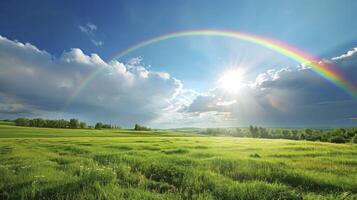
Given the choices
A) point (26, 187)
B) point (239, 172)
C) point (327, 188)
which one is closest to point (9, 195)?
point (26, 187)

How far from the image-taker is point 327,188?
7609 mm

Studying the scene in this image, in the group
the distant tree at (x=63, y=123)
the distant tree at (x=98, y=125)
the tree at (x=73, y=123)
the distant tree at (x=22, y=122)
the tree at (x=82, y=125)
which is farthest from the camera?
the distant tree at (x=98, y=125)

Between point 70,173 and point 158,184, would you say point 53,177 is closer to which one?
point 70,173

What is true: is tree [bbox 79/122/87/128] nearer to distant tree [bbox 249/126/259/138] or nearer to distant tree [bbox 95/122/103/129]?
distant tree [bbox 95/122/103/129]

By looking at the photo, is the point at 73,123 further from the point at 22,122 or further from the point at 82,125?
the point at 22,122

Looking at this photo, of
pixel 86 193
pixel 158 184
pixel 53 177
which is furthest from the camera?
pixel 53 177

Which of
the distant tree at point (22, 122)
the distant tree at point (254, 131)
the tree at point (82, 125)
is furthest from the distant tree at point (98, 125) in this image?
the distant tree at point (254, 131)

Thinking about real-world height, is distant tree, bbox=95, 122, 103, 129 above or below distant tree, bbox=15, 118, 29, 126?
below

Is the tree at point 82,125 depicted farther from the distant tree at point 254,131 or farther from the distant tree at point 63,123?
the distant tree at point 254,131

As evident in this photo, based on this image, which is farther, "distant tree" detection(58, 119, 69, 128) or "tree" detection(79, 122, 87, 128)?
"tree" detection(79, 122, 87, 128)

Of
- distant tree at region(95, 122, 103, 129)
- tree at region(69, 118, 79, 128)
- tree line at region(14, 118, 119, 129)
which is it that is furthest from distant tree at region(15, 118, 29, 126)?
distant tree at region(95, 122, 103, 129)

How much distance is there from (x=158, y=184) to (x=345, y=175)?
738cm

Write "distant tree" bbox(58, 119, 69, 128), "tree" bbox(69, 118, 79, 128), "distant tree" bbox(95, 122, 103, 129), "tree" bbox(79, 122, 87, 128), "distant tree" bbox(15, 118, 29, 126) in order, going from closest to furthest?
"distant tree" bbox(15, 118, 29, 126)
"distant tree" bbox(58, 119, 69, 128)
"tree" bbox(69, 118, 79, 128)
"tree" bbox(79, 122, 87, 128)
"distant tree" bbox(95, 122, 103, 129)

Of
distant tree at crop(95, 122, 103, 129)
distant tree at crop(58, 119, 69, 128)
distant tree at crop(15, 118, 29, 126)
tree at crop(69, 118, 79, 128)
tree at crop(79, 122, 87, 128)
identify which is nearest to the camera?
distant tree at crop(15, 118, 29, 126)
